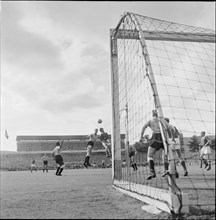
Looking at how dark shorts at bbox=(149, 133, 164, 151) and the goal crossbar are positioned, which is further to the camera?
the goal crossbar

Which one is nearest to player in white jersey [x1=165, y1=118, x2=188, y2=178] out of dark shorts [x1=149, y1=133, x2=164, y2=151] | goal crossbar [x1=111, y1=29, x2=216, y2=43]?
dark shorts [x1=149, y1=133, x2=164, y2=151]

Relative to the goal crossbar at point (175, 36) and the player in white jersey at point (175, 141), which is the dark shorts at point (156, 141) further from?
the goal crossbar at point (175, 36)

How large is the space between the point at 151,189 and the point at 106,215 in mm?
1412

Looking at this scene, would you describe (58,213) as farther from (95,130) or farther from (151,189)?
(95,130)

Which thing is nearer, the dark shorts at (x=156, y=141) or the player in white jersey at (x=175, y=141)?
the player in white jersey at (x=175, y=141)

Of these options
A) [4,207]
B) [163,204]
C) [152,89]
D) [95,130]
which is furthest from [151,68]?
[95,130]

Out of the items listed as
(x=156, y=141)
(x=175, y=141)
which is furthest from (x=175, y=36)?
(x=156, y=141)

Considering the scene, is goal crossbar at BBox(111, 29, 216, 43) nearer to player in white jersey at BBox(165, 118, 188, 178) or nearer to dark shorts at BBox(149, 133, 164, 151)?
player in white jersey at BBox(165, 118, 188, 178)

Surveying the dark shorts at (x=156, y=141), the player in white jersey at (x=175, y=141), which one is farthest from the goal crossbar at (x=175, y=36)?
the dark shorts at (x=156, y=141)

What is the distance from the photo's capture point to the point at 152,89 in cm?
451

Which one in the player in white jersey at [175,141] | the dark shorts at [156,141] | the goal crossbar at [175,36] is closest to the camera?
the player in white jersey at [175,141]

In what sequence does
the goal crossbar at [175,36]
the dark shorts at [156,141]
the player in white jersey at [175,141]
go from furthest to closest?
the goal crossbar at [175,36] → the dark shorts at [156,141] → the player in white jersey at [175,141]

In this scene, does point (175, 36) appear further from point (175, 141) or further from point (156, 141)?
point (156, 141)

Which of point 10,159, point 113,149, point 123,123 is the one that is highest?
point 123,123
